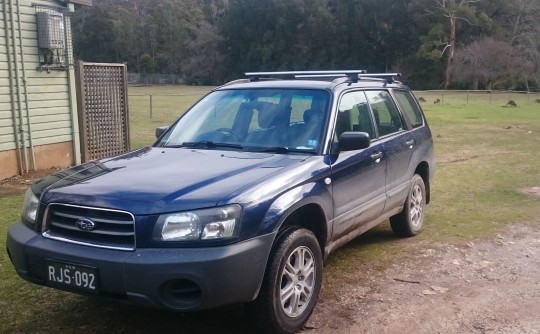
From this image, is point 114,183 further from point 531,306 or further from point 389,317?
point 531,306

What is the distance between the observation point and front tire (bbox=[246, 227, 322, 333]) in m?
3.71

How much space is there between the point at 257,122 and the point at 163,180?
1343mm

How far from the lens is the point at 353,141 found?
448cm

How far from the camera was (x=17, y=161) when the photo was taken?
1003cm

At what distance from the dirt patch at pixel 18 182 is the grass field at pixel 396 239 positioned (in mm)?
672

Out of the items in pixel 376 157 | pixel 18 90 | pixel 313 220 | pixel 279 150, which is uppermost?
pixel 18 90

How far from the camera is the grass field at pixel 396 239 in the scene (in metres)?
4.16

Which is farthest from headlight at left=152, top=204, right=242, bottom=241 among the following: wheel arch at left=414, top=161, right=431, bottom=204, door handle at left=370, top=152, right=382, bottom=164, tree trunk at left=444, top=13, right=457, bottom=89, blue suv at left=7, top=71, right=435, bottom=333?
tree trunk at left=444, top=13, right=457, bottom=89

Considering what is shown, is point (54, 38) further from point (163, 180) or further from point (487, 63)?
point (487, 63)

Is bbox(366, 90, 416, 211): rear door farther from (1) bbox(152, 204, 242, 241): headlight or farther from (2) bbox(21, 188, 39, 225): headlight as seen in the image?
(2) bbox(21, 188, 39, 225): headlight

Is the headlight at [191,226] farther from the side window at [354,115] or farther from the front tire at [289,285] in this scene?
the side window at [354,115]

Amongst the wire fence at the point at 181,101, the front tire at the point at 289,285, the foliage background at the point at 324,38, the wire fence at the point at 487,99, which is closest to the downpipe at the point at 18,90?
the front tire at the point at 289,285

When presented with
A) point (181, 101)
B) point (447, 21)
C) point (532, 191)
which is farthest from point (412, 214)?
point (447, 21)

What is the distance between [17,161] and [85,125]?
5.25 feet
